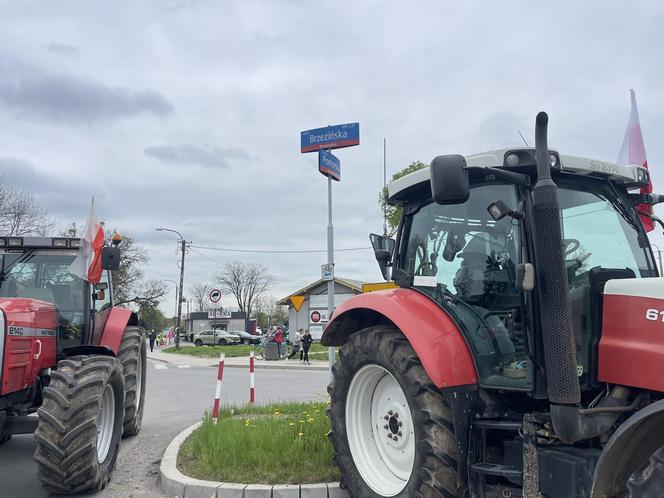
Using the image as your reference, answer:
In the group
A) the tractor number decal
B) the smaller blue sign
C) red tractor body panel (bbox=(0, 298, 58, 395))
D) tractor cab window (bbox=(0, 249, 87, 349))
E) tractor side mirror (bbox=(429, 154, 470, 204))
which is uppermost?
the smaller blue sign

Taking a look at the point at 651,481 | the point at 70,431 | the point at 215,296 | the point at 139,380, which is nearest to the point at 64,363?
the point at 70,431

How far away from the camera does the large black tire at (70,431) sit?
4574 mm

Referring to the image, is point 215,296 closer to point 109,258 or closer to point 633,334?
point 109,258

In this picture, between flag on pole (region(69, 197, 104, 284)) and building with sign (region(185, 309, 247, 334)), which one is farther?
building with sign (region(185, 309, 247, 334))

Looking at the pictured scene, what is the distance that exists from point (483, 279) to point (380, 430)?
1445mm

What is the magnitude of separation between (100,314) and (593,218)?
558 cm

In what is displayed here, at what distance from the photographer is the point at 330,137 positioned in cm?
933

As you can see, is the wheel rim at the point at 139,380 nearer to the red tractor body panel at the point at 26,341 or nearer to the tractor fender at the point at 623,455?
the red tractor body panel at the point at 26,341

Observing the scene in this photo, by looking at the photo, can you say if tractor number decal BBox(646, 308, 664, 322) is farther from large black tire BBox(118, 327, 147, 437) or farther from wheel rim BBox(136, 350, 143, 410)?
wheel rim BBox(136, 350, 143, 410)

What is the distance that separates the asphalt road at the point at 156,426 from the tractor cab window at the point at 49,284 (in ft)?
Result: 4.74

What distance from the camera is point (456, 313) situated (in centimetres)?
391

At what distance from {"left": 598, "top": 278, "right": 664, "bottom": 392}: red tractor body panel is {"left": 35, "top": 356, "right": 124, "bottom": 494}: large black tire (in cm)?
381

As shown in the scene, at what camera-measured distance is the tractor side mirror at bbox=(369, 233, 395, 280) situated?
16.2ft

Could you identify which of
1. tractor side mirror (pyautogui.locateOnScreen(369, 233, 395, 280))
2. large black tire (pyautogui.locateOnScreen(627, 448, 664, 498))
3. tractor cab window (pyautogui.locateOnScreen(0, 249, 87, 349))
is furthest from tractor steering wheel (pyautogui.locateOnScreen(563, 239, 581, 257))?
tractor cab window (pyautogui.locateOnScreen(0, 249, 87, 349))
